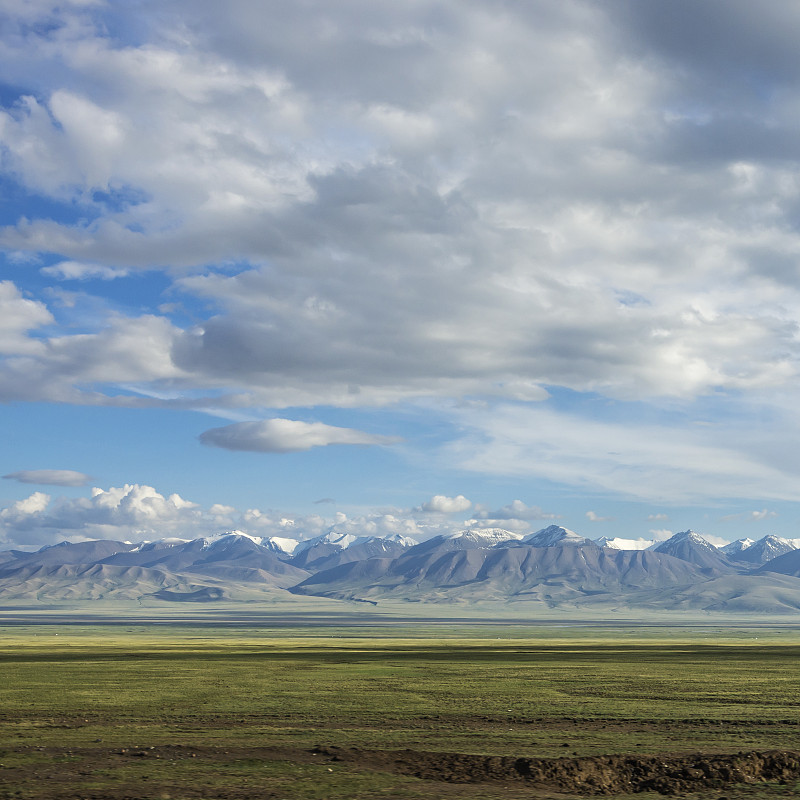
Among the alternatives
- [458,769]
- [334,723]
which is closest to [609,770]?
[458,769]

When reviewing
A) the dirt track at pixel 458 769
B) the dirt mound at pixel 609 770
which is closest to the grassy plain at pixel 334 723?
the dirt track at pixel 458 769

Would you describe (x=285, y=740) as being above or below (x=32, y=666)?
above

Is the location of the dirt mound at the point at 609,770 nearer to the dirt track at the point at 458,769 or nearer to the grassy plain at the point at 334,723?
the dirt track at the point at 458,769

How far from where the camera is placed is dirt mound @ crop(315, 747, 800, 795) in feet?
90.5

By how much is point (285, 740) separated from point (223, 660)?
6980 cm

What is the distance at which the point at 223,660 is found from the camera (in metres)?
102

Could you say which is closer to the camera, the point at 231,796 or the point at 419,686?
the point at 231,796

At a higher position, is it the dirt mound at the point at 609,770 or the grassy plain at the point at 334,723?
the dirt mound at the point at 609,770

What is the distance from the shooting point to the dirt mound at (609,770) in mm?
27578

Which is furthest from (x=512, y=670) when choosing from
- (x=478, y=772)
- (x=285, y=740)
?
(x=478, y=772)

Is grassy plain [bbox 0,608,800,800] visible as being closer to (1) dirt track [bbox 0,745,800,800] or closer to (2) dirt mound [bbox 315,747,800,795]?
(1) dirt track [bbox 0,745,800,800]

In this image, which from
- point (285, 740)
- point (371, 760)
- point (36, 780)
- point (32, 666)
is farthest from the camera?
point (32, 666)

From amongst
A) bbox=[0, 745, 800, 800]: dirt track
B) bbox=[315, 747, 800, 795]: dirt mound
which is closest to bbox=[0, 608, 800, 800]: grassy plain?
bbox=[0, 745, 800, 800]: dirt track

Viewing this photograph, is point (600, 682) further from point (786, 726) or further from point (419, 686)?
point (786, 726)
